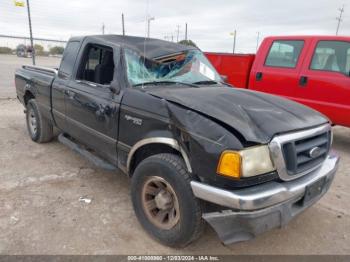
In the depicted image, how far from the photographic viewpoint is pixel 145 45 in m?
3.53

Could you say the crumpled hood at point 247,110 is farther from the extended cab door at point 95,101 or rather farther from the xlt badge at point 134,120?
the extended cab door at point 95,101

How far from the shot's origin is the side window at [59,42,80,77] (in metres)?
4.09

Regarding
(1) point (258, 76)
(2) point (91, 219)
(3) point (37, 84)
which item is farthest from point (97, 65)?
(1) point (258, 76)

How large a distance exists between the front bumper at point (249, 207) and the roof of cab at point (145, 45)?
1.70 metres

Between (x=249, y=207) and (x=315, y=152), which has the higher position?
(x=315, y=152)

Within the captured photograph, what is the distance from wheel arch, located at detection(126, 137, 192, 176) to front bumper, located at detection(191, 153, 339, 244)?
0.89 ft

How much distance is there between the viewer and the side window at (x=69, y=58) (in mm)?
4094

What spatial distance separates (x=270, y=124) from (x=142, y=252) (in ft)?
4.95

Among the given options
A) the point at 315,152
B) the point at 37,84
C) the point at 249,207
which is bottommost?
the point at 249,207

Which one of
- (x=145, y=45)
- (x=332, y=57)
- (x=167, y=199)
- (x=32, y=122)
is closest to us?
(x=167, y=199)

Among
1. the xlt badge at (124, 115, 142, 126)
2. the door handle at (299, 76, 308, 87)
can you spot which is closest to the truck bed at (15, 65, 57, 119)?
the xlt badge at (124, 115, 142, 126)

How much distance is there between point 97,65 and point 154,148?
150 cm

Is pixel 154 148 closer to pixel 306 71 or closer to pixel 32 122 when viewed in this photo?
pixel 32 122

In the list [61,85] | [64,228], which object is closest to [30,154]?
[61,85]
